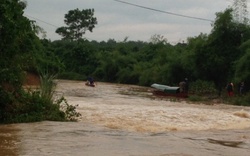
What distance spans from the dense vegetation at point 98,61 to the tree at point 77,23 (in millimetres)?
201

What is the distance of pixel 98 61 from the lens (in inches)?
2835

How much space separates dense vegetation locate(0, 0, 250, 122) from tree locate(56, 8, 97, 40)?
0.20 m

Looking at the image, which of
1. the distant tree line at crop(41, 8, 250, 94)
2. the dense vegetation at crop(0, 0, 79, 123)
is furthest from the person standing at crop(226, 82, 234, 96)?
the dense vegetation at crop(0, 0, 79, 123)

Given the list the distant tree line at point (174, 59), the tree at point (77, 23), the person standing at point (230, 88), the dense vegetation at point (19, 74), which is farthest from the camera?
the tree at point (77, 23)

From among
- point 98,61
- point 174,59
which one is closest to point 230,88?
point 174,59

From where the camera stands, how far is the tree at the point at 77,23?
85.6m

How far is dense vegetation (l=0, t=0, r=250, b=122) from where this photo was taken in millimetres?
14133

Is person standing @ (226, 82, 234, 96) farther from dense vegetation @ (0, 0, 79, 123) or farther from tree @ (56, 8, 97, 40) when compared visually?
tree @ (56, 8, 97, 40)

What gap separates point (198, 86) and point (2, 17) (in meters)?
30.0

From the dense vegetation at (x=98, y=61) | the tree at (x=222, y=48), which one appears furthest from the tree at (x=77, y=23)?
the tree at (x=222, y=48)

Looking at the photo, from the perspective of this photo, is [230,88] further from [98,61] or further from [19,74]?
[98,61]

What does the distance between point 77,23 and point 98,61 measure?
676 inches

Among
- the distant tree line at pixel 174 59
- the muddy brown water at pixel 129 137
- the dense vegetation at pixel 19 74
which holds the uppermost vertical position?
the distant tree line at pixel 174 59

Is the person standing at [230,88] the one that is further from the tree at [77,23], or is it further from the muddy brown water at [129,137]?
the tree at [77,23]
